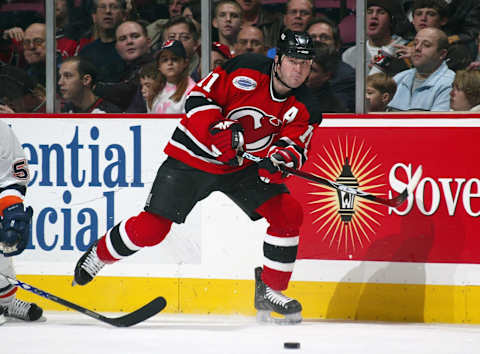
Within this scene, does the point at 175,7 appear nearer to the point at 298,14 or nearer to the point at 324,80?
the point at 298,14

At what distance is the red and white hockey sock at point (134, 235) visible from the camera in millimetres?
3506

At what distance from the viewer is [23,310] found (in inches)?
146

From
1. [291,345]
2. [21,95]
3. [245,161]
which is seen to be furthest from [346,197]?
[21,95]

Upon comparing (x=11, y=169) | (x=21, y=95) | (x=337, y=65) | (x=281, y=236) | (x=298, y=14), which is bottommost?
(x=281, y=236)

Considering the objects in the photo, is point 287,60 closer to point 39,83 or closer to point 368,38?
point 368,38

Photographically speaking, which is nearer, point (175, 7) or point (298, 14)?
point (298, 14)

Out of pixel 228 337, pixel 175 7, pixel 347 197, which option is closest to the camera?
pixel 228 337

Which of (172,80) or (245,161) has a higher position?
(172,80)

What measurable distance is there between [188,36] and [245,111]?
2.44 feet

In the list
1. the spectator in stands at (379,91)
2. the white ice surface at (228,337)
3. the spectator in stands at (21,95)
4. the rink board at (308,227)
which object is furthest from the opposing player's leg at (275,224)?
the spectator in stands at (21,95)

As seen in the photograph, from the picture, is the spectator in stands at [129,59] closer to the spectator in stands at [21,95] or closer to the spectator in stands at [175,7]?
the spectator in stands at [175,7]

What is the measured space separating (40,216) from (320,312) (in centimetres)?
139

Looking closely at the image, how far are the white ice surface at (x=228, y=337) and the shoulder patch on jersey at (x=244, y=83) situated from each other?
98cm

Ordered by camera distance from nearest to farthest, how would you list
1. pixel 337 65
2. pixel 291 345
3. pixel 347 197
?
pixel 291 345 < pixel 347 197 < pixel 337 65
